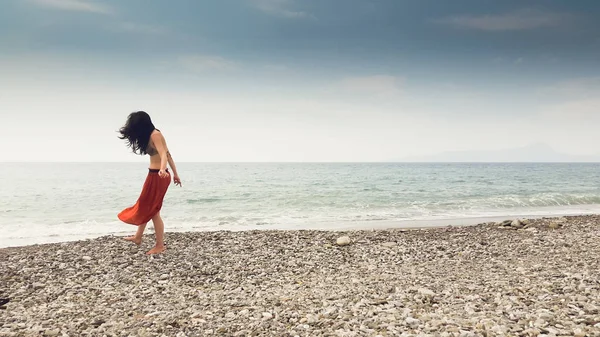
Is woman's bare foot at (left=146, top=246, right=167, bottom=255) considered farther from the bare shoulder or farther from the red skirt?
the bare shoulder

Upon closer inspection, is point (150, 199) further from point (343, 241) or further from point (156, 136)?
point (343, 241)

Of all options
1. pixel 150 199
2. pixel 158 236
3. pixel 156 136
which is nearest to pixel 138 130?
pixel 156 136

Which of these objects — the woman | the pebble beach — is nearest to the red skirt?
the woman

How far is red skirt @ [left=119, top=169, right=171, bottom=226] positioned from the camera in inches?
347

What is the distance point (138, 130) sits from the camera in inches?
344

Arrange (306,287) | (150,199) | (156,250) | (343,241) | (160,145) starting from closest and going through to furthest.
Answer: (306,287) → (160,145) → (150,199) → (156,250) → (343,241)

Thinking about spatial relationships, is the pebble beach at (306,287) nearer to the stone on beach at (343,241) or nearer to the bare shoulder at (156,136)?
the stone on beach at (343,241)

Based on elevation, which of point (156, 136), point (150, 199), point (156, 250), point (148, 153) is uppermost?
point (156, 136)

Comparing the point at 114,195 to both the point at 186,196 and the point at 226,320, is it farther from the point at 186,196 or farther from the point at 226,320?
the point at 226,320

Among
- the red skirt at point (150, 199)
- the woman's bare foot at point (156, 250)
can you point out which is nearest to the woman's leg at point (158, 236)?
the woman's bare foot at point (156, 250)

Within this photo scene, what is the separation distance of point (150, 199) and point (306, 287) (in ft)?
13.7

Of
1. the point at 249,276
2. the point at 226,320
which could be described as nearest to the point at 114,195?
the point at 249,276

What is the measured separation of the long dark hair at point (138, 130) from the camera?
8711 mm

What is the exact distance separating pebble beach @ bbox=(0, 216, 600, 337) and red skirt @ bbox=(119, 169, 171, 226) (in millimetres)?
935
